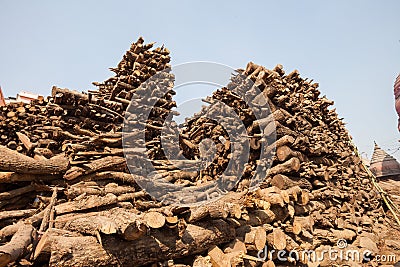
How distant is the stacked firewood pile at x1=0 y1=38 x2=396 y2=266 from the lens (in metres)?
3.05

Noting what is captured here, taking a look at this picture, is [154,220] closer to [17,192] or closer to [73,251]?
[73,251]

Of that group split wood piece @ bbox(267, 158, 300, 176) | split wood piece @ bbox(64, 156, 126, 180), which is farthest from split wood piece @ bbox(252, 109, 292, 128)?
split wood piece @ bbox(64, 156, 126, 180)

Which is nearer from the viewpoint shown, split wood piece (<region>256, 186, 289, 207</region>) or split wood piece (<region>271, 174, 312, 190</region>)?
split wood piece (<region>256, 186, 289, 207</region>)

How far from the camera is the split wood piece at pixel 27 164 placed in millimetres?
4781

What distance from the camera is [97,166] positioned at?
544 centimetres

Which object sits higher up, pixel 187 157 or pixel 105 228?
pixel 187 157

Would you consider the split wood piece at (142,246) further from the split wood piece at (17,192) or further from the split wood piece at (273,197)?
the split wood piece at (17,192)

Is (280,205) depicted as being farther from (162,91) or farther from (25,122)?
(25,122)

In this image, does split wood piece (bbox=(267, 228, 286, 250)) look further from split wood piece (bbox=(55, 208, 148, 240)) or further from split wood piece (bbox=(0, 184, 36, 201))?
split wood piece (bbox=(0, 184, 36, 201))

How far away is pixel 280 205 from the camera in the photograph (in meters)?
4.99

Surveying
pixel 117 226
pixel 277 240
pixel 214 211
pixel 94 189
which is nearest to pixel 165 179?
pixel 94 189

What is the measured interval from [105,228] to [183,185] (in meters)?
4.10

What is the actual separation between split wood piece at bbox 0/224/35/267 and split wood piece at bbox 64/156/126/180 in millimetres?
2048

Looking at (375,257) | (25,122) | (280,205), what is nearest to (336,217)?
(375,257)
